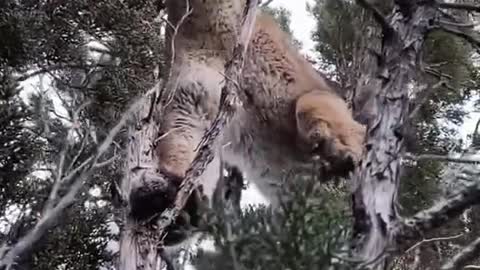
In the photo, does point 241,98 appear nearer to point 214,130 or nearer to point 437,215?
point 214,130

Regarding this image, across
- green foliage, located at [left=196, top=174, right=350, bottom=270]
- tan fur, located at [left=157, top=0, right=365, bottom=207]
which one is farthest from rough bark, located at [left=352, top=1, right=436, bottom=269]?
tan fur, located at [left=157, top=0, right=365, bottom=207]

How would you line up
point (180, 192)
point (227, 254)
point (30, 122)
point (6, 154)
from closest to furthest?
point (227, 254), point (180, 192), point (6, 154), point (30, 122)

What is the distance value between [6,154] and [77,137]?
73 cm

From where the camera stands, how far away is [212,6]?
3.19 metres

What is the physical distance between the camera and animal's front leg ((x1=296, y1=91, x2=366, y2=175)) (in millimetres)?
2566

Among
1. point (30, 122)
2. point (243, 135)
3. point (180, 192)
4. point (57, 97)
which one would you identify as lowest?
point (180, 192)

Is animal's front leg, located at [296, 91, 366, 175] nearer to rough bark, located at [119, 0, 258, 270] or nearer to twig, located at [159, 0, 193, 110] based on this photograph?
rough bark, located at [119, 0, 258, 270]

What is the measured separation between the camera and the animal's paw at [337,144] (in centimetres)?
256

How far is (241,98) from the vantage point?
2.97 meters

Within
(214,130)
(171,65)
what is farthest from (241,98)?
(214,130)

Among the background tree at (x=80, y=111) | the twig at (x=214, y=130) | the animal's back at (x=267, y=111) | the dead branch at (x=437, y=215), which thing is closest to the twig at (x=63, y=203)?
the background tree at (x=80, y=111)

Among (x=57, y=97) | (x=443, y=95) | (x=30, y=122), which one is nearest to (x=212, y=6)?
(x=30, y=122)

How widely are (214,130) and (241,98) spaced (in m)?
0.44

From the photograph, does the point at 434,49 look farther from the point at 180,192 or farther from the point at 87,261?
the point at 180,192
